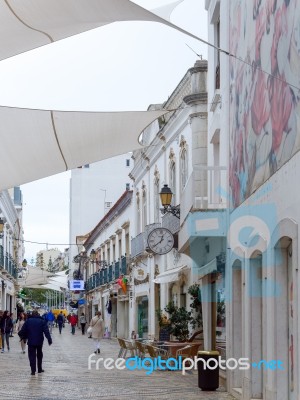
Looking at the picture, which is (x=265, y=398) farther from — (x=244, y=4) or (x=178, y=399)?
(x=244, y=4)

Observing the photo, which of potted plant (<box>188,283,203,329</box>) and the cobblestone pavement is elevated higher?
potted plant (<box>188,283,203,329</box>)

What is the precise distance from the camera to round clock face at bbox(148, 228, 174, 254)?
25359 millimetres

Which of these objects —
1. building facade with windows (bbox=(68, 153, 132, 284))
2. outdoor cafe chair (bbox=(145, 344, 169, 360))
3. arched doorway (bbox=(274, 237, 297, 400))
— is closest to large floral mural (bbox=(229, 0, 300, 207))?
arched doorway (bbox=(274, 237, 297, 400))

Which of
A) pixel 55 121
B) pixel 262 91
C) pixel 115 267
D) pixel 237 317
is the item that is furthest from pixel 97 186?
pixel 262 91

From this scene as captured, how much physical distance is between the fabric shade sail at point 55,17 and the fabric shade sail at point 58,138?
5.50 feet

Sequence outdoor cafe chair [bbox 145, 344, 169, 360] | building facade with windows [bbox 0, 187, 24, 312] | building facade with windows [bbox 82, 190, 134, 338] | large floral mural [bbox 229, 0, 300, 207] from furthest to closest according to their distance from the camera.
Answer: building facade with windows [bbox 0, 187, 24, 312] < building facade with windows [bbox 82, 190, 134, 338] < outdoor cafe chair [bbox 145, 344, 169, 360] < large floral mural [bbox 229, 0, 300, 207]

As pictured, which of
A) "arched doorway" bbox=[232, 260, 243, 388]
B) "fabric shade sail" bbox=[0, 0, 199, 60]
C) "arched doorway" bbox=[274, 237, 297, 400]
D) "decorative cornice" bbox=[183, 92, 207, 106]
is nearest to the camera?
"fabric shade sail" bbox=[0, 0, 199, 60]

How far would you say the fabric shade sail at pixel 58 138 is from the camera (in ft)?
44.1

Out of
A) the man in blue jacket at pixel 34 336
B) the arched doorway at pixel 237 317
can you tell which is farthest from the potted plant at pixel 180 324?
the arched doorway at pixel 237 317

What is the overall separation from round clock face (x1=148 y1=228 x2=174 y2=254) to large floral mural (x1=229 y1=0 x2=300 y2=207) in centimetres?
882

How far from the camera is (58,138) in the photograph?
13836 mm

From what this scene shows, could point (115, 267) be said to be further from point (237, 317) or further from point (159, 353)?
point (237, 317)

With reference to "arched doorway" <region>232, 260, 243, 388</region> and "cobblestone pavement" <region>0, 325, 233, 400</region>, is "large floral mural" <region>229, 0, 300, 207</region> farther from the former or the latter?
"cobblestone pavement" <region>0, 325, 233, 400</region>

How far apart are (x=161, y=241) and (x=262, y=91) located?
12.7 metres
